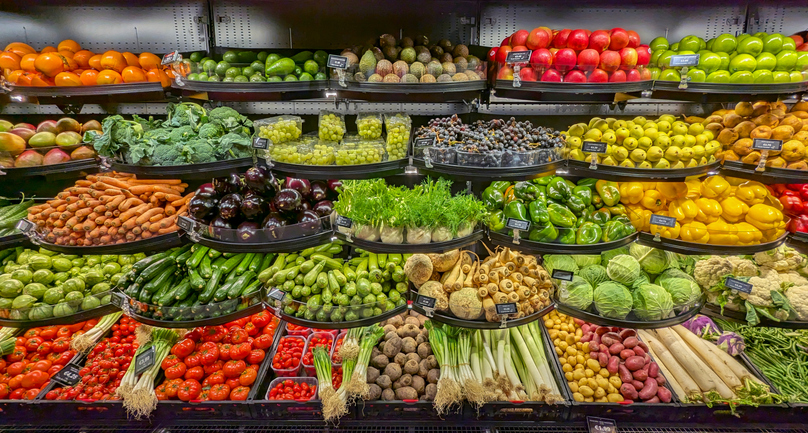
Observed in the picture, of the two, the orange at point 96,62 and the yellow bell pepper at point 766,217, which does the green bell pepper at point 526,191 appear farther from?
the orange at point 96,62

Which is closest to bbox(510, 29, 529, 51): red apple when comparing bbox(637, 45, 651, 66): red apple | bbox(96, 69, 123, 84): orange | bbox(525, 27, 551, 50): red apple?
bbox(525, 27, 551, 50): red apple

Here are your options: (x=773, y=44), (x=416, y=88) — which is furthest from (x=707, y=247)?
(x=416, y=88)

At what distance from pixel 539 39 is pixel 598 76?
0.45m

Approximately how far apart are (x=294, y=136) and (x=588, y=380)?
2.76 m

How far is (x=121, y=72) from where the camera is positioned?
2.78m

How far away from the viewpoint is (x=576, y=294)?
2.80 meters

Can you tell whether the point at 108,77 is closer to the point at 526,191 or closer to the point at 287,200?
the point at 287,200

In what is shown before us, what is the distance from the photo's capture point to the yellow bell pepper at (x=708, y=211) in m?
2.87

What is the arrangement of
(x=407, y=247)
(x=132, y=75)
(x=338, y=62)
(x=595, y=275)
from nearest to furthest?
(x=338, y=62) → (x=407, y=247) → (x=132, y=75) → (x=595, y=275)

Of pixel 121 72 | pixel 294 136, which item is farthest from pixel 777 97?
pixel 121 72

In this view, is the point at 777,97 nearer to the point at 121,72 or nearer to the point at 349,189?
the point at 349,189

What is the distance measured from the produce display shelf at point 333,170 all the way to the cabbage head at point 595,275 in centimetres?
172

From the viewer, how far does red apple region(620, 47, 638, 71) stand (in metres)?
2.54

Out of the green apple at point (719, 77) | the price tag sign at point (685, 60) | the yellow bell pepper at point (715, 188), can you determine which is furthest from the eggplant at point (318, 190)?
A: the yellow bell pepper at point (715, 188)
